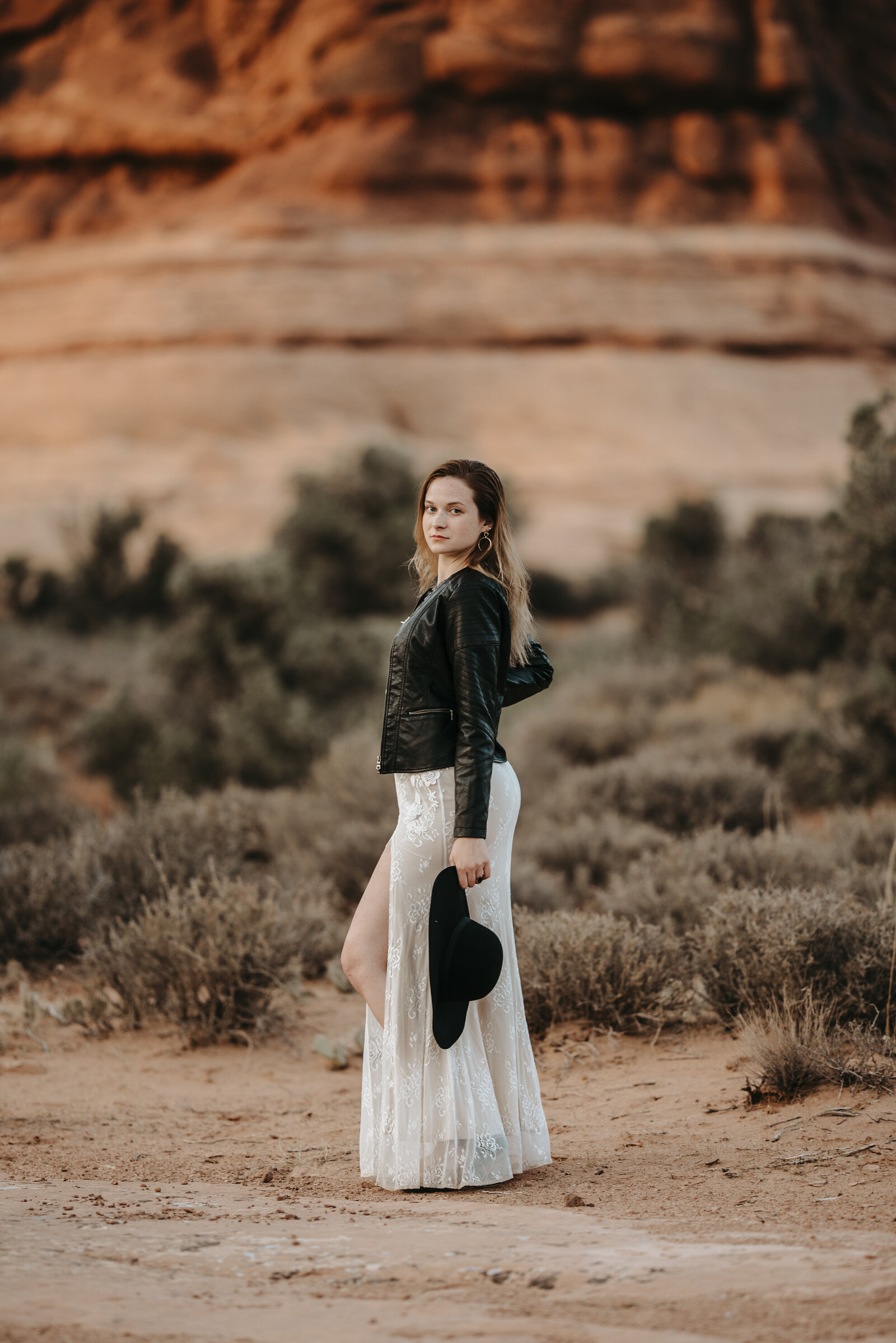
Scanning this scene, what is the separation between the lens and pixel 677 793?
852 centimetres

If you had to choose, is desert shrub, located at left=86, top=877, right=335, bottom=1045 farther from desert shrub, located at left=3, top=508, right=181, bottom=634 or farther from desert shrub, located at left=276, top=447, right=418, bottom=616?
desert shrub, located at left=3, top=508, right=181, bottom=634

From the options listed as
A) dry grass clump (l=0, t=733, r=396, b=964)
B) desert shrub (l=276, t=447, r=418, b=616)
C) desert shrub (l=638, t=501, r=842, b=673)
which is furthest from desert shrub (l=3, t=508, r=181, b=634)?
dry grass clump (l=0, t=733, r=396, b=964)

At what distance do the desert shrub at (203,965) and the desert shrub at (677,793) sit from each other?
3.43 m

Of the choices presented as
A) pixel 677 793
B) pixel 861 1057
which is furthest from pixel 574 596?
pixel 861 1057

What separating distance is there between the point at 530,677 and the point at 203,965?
2.36m

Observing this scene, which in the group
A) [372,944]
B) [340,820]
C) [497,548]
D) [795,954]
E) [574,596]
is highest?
[497,548]

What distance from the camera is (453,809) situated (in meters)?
3.41

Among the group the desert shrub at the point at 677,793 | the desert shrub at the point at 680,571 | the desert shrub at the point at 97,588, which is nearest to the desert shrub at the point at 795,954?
the desert shrub at the point at 677,793

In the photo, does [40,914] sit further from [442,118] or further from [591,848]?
[442,118]

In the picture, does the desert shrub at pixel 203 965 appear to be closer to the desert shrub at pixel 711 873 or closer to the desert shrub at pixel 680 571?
the desert shrub at pixel 711 873

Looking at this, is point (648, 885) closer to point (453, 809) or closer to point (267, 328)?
point (453, 809)

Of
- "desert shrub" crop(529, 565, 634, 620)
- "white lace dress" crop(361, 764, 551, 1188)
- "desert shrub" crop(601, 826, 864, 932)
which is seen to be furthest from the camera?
"desert shrub" crop(529, 565, 634, 620)

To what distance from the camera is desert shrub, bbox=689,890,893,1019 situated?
4578 mm

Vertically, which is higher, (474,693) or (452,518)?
(452,518)
